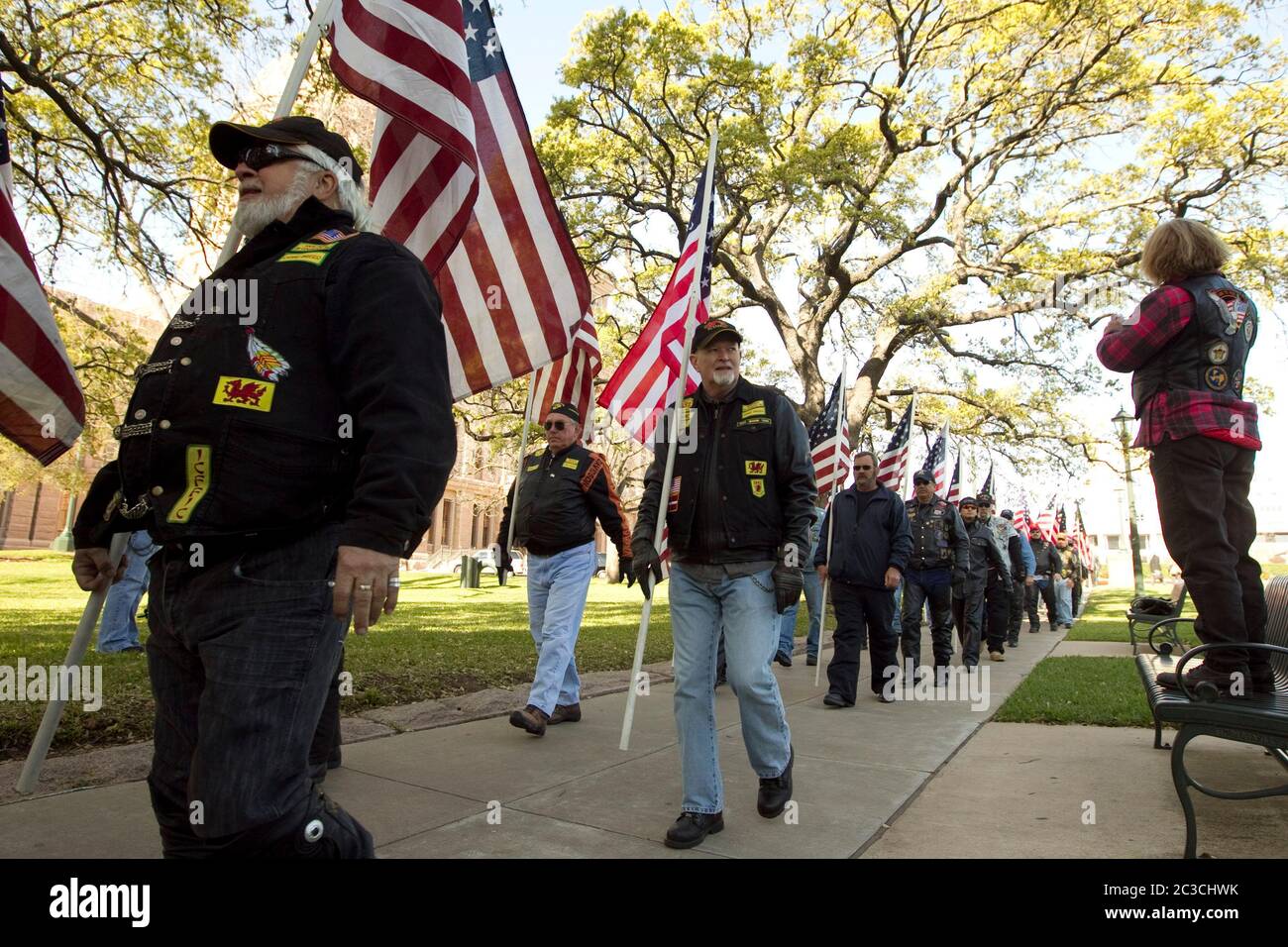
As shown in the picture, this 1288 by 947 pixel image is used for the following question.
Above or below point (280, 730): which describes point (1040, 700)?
below

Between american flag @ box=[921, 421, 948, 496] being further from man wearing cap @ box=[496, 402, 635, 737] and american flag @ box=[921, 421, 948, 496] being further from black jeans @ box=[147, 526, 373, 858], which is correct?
black jeans @ box=[147, 526, 373, 858]

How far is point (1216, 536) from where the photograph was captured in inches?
133

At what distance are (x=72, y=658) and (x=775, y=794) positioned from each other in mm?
2931

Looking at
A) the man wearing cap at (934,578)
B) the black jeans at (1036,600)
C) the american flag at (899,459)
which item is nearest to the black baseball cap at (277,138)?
the man wearing cap at (934,578)

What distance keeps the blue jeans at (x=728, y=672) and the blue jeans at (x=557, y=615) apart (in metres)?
1.72

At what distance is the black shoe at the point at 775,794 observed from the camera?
12.4 feet

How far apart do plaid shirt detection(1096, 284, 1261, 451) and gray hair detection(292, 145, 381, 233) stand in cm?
323

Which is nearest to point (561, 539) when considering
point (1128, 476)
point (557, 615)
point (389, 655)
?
point (557, 615)

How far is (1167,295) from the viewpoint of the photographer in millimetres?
3656

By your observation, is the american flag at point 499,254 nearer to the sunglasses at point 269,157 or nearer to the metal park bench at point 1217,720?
the sunglasses at point 269,157
